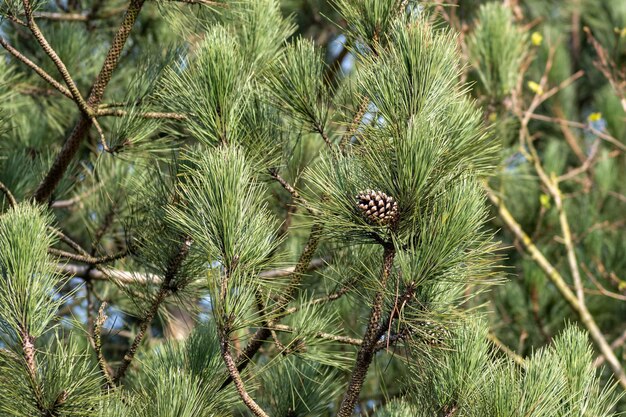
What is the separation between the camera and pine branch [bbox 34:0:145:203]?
1.78 m

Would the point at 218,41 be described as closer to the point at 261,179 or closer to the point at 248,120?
the point at 248,120

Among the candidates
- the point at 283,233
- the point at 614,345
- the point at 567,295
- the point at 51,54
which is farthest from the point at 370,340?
the point at 614,345

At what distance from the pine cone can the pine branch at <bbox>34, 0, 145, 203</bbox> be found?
0.64 meters

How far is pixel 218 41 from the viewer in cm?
154

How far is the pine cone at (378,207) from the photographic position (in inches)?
53.4

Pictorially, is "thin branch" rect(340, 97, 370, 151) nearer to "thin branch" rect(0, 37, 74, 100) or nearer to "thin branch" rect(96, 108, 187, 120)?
"thin branch" rect(96, 108, 187, 120)

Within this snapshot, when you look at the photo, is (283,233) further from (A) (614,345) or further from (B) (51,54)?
(A) (614,345)

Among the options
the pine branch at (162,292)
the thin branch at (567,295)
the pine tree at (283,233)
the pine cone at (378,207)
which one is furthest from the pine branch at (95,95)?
the thin branch at (567,295)

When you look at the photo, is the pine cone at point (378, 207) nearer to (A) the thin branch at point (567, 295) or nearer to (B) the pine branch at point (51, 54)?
(B) the pine branch at point (51, 54)

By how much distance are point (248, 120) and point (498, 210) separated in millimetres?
1574

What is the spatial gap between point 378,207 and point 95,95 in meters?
0.70

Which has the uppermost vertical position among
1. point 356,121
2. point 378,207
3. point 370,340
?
point 356,121

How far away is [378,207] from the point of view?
4.46 feet

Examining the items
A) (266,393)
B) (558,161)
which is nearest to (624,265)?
(558,161)
